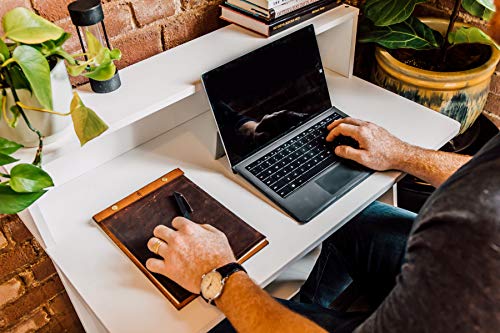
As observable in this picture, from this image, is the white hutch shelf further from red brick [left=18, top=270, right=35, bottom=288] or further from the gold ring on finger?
red brick [left=18, top=270, right=35, bottom=288]

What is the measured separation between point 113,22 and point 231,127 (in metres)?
0.37

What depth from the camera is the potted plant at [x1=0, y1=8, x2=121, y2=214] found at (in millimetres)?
786

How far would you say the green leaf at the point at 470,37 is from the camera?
1422 mm

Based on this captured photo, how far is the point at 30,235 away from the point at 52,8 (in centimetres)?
57

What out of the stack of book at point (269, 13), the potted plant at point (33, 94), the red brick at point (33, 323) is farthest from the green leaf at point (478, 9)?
the red brick at point (33, 323)

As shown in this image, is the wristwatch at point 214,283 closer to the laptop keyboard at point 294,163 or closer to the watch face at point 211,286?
the watch face at point 211,286

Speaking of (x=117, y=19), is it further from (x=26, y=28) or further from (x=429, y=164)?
(x=429, y=164)

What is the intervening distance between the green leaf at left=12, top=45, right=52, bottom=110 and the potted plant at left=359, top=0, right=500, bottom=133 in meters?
0.95

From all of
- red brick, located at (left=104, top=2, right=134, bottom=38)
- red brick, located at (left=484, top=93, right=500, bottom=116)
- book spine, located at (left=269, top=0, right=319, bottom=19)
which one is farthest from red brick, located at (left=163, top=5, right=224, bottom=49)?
red brick, located at (left=484, top=93, right=500, bottom=116)

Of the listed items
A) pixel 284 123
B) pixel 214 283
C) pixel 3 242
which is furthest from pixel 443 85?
pixel 3 242

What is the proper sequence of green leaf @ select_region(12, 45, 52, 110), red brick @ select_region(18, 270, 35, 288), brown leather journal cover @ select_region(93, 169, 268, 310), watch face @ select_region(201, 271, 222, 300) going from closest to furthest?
green leaf @ select_region(12, 45, 52, 110)
watch face @ select_region(201, 271, 222, 300)
brown leather journal cover @ select_region(93, 169, 268, 310)
red brick @ select_region(18, 270, 35, 288)

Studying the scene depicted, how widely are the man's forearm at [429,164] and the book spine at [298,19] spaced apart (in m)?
0.42

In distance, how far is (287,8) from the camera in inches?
48.8

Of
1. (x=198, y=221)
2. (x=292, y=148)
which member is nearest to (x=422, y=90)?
(x=292, y=148)
